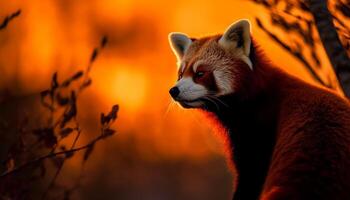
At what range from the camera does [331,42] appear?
5039 mm

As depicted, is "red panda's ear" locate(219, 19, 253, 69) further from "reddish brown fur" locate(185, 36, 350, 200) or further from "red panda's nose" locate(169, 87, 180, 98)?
"red panda's nose" locate(169, 87, 180, 98)

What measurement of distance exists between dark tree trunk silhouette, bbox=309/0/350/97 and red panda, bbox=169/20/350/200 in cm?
36

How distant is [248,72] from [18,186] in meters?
2.31

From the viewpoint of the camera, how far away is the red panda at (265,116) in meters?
3.38

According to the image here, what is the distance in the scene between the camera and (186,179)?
2253 centimetres

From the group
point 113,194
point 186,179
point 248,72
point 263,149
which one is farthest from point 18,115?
point 186,179

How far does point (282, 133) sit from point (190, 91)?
141 cm

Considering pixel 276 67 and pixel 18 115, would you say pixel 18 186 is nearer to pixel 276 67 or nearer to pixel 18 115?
pixel 18 115

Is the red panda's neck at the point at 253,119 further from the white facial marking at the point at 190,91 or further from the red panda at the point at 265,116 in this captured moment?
the white facial marking at the point at 190,91

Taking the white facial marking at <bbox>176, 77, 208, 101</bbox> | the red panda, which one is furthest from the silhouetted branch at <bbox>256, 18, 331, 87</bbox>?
the white facial marking at <bbox>176, 77, 208, 101</bbox>

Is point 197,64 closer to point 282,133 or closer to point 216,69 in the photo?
point 216,69

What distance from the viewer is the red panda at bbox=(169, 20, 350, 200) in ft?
11.1

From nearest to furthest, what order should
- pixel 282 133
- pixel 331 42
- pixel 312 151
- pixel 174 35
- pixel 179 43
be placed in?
pixel 312 151
pixel 282 133
pixel 331 42
pixel 179 43
pixel 174 35

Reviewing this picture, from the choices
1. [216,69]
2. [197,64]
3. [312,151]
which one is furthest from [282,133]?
[197,64]
